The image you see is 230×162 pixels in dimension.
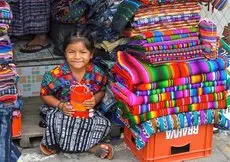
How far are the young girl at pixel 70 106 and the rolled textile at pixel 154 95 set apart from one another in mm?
256

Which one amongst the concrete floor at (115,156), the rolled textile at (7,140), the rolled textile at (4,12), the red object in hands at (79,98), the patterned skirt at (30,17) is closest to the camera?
the rolled textile at (4,12)

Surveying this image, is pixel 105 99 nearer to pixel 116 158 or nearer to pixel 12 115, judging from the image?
pixel 116 158

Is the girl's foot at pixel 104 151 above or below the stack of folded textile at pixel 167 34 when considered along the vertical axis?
below

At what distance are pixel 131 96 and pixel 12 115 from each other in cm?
101

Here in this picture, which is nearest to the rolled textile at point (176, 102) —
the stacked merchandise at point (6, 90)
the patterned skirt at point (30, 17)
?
the stacked merchandise at point (6, 90)

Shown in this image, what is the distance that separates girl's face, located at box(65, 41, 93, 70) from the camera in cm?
423

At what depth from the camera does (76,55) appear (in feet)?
13.9

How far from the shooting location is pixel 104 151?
4.30m

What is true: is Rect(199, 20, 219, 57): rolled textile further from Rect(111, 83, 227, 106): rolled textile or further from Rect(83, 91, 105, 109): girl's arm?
Rect(83, 91, 105, 109): girl's arm

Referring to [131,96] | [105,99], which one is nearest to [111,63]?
[105,99]

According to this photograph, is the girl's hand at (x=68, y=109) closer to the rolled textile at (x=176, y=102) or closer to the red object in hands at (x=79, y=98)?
the red object in hands at (x=79, y=98)

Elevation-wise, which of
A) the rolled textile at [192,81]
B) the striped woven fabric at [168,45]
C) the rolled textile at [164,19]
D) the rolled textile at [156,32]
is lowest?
the rolled textile at [192,81]

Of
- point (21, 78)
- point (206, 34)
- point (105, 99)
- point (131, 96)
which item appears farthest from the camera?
point (21, 78)

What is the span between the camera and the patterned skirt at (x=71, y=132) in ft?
13.8
